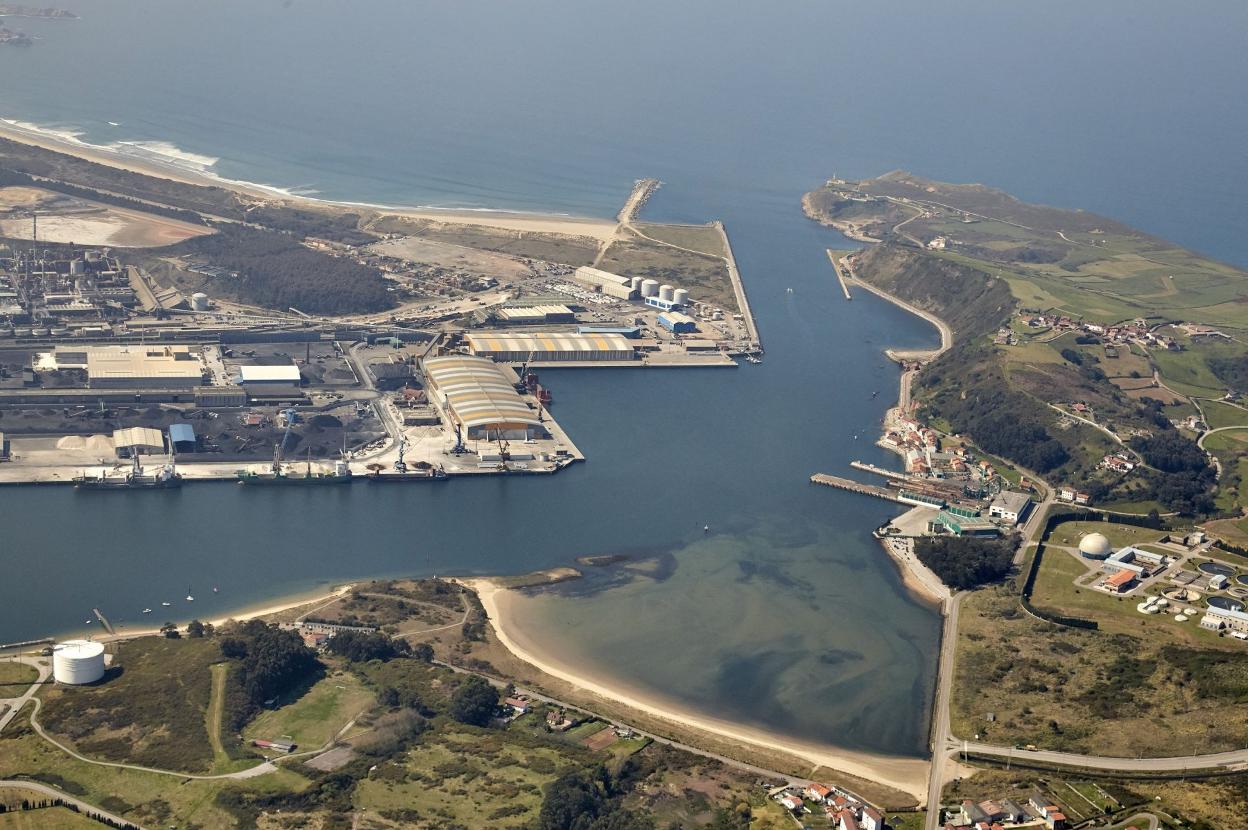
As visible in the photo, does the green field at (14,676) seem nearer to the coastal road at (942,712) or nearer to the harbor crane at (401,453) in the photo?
the harbor crane at (401,453)

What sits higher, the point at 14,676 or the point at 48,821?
the point at 14,676

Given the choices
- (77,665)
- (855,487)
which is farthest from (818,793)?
(855,487)

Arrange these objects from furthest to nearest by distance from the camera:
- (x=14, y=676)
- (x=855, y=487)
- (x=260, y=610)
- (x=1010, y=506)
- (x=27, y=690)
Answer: (x=855, y=487)
(x=1010, y=506)
(x=260, y=610)
(x=14, y=676)
(x=27, y=690)

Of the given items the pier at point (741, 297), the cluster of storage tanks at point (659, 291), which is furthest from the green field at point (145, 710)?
the cluster of storage tanks at point (659, 291)

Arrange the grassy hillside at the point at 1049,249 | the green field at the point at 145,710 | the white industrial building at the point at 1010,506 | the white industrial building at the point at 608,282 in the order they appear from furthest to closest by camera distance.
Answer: the grassy hillside at the point at 1049,249, the white industrial building at the point at 608,282, the white industrial building at the point at 1010,506, the green field at the point at 145,710

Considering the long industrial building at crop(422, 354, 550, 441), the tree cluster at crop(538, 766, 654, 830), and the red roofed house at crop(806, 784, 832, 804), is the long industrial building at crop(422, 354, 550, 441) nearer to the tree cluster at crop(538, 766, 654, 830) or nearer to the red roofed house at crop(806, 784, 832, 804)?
the tree cluster at crop(538, 766, 654, 830)

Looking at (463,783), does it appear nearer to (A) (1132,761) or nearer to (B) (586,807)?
(B) (586,807)

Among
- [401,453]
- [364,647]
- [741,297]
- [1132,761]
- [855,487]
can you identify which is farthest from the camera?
[741,297]
